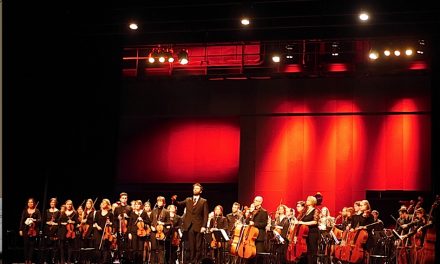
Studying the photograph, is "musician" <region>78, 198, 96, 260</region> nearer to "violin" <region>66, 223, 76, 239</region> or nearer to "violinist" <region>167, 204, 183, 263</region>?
"violin" <region>66, 223, 76, 239</region>

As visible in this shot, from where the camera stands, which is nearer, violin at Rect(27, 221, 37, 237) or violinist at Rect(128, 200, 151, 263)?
violinist at Rect(128, 200, 151, 263)

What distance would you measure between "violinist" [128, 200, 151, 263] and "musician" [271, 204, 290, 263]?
8.17ft

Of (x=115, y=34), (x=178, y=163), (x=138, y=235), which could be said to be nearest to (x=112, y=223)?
(x=138, y=235)

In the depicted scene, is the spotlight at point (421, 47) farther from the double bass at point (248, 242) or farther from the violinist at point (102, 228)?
the violinist at point (102, 228)

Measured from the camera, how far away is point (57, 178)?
14406 millimetres

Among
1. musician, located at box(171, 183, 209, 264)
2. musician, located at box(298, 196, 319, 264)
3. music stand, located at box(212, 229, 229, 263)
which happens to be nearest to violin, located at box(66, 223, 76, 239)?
musician, located at box(171, 183, 209, 264)

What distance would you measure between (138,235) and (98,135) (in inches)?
88.5

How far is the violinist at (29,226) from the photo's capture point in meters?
13.6

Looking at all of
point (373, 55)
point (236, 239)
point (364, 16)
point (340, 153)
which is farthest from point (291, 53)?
point (236, 239)

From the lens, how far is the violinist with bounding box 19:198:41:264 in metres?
13.6

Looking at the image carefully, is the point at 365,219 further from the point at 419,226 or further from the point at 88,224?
the point at 88,224

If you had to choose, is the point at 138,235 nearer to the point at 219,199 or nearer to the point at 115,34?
the point at 115,34

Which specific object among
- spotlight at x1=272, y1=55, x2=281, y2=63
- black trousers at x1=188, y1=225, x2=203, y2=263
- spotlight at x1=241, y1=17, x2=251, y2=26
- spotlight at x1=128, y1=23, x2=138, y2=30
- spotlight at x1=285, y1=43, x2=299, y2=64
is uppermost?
spotlight at x1=285, y1=43, x2=299, y2=64

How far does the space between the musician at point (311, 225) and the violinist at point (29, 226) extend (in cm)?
532
